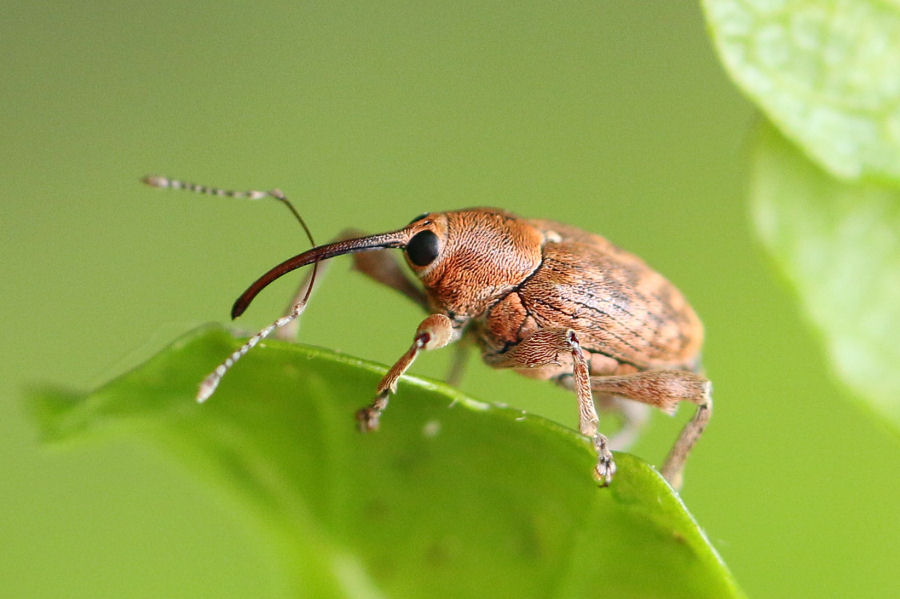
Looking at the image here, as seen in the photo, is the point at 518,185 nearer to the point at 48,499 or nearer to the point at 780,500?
the point at 780,500

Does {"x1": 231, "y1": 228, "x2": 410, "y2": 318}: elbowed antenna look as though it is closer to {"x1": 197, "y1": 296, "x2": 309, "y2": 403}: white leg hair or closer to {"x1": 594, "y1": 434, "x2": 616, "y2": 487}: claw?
{"x1": 197, "y1": 296, "x2": 309, "y2": 403}: white leg hair

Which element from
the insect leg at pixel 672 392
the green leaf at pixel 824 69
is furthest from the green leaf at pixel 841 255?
the insect leg at pixel 672 392

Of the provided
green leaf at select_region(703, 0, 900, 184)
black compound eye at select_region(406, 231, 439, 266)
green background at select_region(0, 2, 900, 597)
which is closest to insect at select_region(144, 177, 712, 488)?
black compound eye at select_region(406, 231, 439, 266)

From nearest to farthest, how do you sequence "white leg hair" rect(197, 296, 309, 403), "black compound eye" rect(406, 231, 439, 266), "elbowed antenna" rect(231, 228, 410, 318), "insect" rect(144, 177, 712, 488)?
"white leg hair" rect(197, 296, 309, 403)
"elbowed antenna" rect(231, 228, 410, 318)
"insect" rect(144, 177, 712, 488)
"black compound eye" rect(406, 231, 439, 266)

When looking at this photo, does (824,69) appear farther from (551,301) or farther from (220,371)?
(551,301)

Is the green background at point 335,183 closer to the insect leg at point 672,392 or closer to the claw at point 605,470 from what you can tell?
the insect leg at point 672,392

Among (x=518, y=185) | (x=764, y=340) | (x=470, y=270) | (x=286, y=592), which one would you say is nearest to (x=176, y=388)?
(x=286, y=592)

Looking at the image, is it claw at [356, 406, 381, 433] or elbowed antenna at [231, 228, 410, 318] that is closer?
claw at [356, 406, 381, 433]

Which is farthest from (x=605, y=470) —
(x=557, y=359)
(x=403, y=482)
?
(x=557, y=359)
